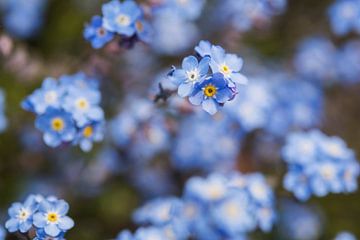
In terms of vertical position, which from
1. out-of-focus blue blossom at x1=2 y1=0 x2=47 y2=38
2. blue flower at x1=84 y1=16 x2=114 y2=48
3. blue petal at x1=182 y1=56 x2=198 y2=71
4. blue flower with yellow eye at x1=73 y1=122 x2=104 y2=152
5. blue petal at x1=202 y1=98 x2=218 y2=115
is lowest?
blue petal at x1=202 y1=98 x2=218 y2=115

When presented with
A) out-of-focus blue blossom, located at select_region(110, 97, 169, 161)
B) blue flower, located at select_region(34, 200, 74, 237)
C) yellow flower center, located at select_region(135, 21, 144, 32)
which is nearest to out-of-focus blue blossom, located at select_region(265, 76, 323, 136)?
out-of-focus blue blossom, located at select_region(110, 97, 169, 161)

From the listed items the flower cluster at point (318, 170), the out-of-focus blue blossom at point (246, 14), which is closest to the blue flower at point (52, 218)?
the flower cluster at point (318, 170)

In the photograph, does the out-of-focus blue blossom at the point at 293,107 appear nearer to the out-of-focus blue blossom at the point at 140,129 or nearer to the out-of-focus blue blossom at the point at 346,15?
the out-of-focus blue blossom at the point at 346,15

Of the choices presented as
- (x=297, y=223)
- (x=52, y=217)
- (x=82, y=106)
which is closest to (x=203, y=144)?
(x=297, y=223)

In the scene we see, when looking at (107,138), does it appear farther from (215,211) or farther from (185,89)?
(185,89)

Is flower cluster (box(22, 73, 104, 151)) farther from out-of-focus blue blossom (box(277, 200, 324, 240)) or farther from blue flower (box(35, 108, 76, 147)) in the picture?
out-of-focus blue blossom (box(277, 200, 324, 240))

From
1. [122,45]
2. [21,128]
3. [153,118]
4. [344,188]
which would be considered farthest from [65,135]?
[344,188]
